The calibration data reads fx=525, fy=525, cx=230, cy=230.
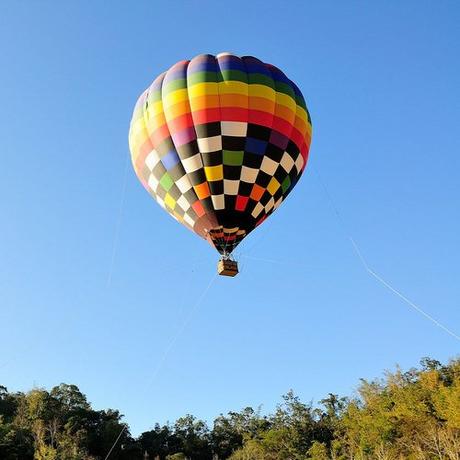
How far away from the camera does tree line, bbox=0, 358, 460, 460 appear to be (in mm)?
38688

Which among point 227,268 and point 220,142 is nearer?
point 227,268

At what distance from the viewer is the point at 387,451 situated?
134 ft

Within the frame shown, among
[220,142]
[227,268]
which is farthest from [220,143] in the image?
[227,268]

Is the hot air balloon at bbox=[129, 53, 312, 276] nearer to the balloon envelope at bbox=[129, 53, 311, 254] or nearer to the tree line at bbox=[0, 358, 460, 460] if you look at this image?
the balloon envelope at bbox=[129, 53, 311, 254]

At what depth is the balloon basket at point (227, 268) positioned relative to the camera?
15086 millimetres

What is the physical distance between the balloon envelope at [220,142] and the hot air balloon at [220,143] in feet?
0.10

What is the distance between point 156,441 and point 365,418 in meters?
25.3

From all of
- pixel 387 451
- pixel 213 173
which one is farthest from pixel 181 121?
pixel 387 451

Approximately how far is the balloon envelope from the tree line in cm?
2234

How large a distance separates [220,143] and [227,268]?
3666 millimetres

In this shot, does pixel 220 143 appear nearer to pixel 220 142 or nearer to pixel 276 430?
pixel 220 142

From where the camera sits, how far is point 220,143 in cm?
1541

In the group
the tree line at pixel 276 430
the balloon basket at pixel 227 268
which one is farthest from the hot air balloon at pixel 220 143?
the tree line at pixel 276 430

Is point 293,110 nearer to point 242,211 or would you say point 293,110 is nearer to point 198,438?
point 242,211
